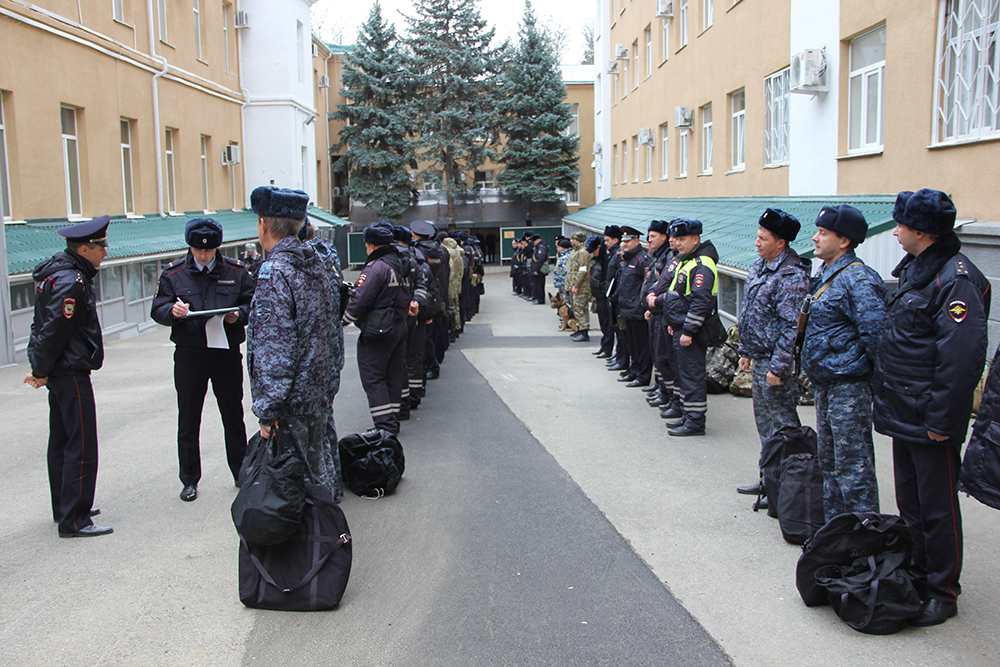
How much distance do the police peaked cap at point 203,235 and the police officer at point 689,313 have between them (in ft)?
14.0

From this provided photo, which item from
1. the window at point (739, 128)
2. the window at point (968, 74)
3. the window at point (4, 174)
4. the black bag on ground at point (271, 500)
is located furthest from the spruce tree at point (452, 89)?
the black bag on ground at point (271, 500)

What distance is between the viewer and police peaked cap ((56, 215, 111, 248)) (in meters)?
5.11

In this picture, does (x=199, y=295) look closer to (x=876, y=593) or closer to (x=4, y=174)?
(x=876, y=593)

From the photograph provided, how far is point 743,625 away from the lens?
13.2ft

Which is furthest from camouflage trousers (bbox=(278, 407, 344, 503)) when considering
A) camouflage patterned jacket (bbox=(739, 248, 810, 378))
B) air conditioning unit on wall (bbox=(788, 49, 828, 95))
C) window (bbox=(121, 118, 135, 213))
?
window (bbox=(121, 118, 135, 213))

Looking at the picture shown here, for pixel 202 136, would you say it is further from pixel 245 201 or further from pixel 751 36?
pixel 751 36

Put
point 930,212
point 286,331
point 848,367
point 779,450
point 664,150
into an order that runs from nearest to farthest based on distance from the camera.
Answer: point 930,212
point 286,331
point 848,367
point 779,450
point 664,150

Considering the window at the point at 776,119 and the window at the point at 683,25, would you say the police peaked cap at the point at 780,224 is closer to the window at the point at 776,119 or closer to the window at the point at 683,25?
the window at the point at 776,119

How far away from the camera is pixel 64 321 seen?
5020 mm

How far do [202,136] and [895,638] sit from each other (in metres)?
24.1

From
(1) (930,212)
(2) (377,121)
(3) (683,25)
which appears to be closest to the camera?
(1) (930,212)

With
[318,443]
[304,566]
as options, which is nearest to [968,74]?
[318,443]

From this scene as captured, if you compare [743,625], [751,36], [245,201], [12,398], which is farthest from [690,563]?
[245,201]

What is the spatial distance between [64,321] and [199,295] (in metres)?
0.93
